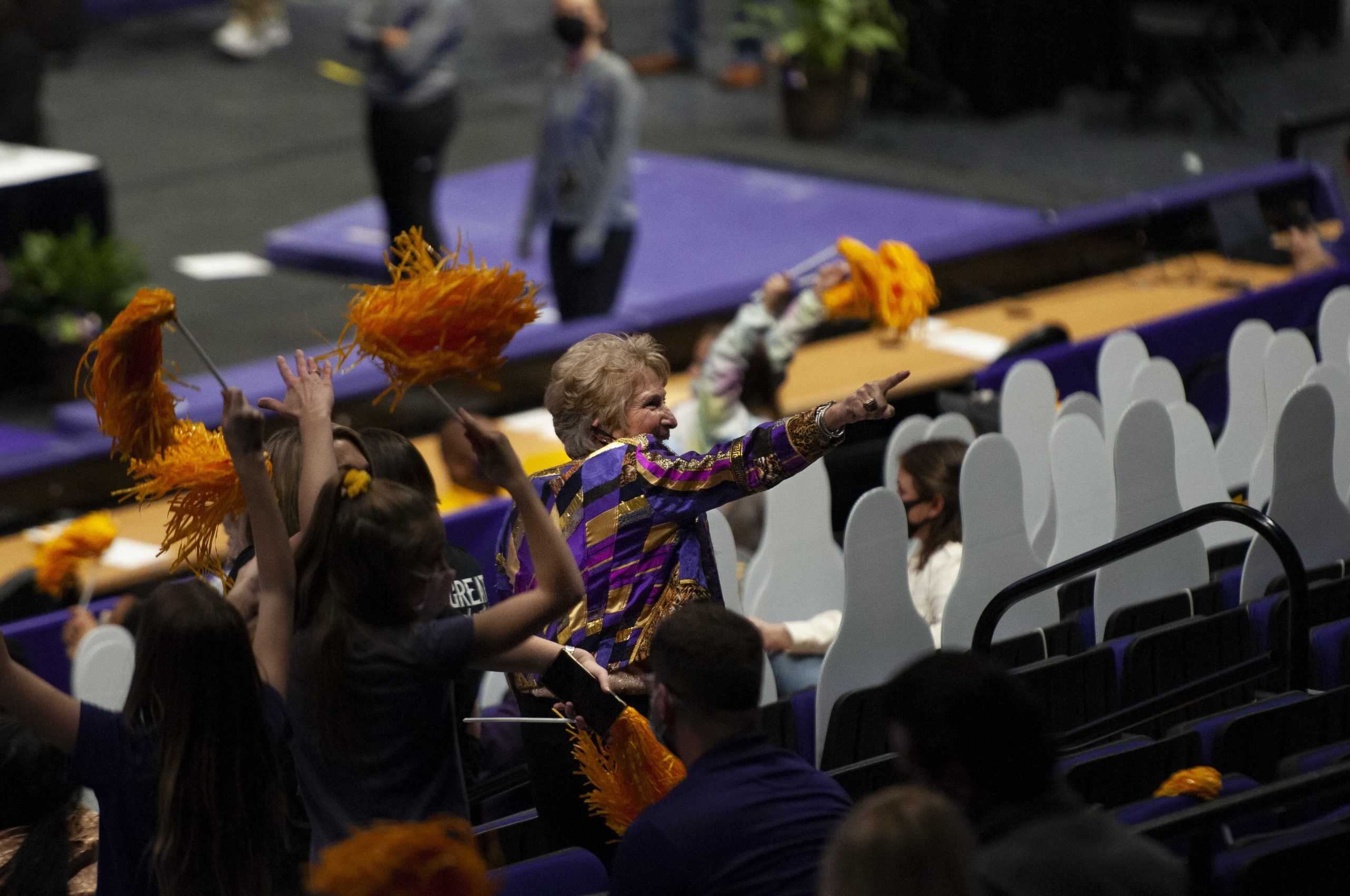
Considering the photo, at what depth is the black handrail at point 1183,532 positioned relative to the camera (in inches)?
138

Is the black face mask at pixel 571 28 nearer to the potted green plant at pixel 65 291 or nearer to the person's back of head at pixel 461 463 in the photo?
the person's back of head at pixel 461 463

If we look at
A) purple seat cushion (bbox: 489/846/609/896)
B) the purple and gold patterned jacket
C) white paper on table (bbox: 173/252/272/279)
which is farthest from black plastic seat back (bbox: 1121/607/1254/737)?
white paper on table (bbox: 173/252/272/279)

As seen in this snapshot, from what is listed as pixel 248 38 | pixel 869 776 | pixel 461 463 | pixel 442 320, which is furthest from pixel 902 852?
pixel 248 38

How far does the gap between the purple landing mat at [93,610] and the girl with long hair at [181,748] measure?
49.9 inches

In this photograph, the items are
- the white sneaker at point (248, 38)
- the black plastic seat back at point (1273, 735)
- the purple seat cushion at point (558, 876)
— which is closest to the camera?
the purple seat cushion at point (558, 876)

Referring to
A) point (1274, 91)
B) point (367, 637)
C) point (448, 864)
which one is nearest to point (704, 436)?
point (367, 637)

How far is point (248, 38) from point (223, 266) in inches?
215

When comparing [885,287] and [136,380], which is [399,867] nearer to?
[136,380]

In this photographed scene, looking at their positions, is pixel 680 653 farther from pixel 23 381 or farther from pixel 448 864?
pixel 23 381

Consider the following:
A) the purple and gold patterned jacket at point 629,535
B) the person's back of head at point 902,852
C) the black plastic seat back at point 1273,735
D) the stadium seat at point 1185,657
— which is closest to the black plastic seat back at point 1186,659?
the stadium seat at point 1185,657

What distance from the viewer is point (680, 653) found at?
7.89ft

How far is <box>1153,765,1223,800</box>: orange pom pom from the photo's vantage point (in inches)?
115

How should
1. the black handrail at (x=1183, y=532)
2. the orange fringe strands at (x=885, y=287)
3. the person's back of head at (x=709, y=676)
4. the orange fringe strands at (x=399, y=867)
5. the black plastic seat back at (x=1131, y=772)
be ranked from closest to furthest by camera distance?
1. the orange fringe strands at (x=399, y=867)
2. the person's back of head at (x=709, y=676)
3. the black plastic seat back at (x=1131, y=772)
4. the black handrail at (x=1183, y=532)
5. the orange fringe strands at (x=885, y=287)

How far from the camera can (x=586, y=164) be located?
6820 millimetres
